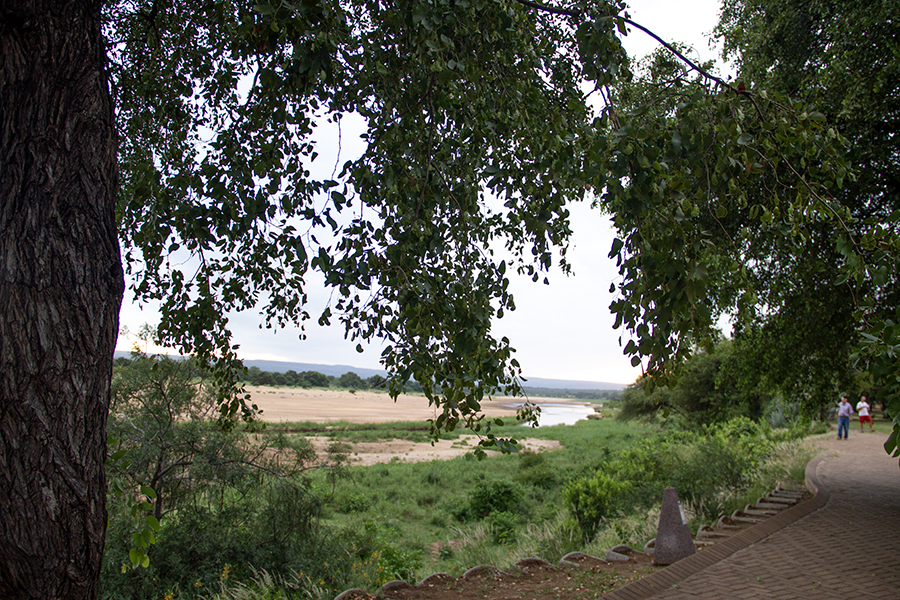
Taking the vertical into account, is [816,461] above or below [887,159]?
below

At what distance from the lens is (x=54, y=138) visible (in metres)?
2.45

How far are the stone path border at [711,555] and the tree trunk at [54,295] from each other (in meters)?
4.45

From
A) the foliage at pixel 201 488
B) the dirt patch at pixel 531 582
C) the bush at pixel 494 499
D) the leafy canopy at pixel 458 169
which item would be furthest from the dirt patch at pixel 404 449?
the leafy canopy at pixel 458 169

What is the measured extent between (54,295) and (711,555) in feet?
22.2

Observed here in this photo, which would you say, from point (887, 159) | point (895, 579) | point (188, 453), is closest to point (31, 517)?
point (188, 453)

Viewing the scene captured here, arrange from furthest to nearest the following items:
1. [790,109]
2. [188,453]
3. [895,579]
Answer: [188,453]
[895,579]
[790,109]

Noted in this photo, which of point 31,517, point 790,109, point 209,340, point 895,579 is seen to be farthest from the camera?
point 895,579

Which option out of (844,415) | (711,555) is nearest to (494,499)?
(711,555)

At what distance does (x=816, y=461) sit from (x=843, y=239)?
14.3m

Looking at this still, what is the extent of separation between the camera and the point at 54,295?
234 cm

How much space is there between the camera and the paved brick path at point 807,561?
528cm

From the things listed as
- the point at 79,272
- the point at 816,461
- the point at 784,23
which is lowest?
the point at 816,461

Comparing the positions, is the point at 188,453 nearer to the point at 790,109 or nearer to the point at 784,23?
the point at 790,109

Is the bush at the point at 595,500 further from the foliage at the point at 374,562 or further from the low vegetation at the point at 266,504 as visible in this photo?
the foliage at the point at 374,562
